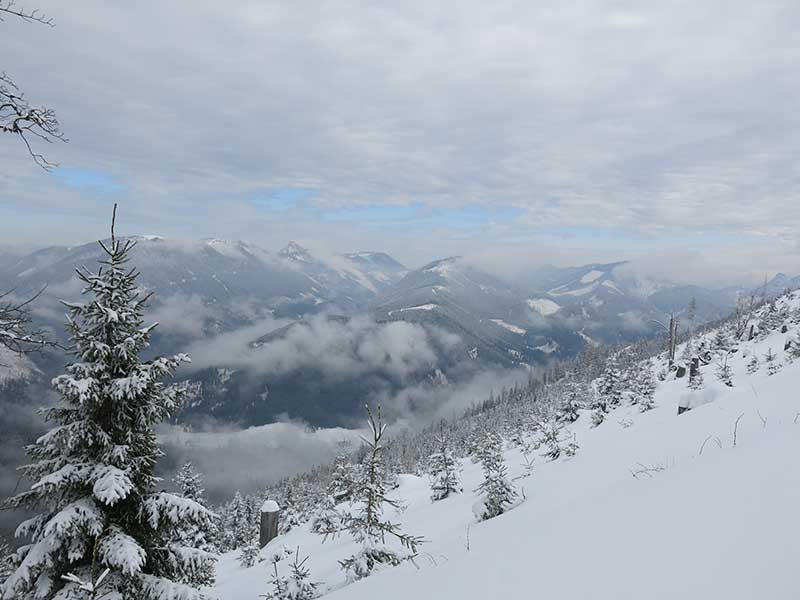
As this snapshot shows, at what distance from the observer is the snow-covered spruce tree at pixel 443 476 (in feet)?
61.9

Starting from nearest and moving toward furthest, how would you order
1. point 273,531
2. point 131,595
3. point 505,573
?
point 505,573 → point 131,595 → point 273,531

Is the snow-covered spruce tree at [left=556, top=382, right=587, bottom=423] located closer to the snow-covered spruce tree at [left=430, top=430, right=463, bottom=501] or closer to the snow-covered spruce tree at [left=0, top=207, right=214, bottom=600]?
the snow-covered spruce tree at [left=430, top=430, right=463, bottom=501]

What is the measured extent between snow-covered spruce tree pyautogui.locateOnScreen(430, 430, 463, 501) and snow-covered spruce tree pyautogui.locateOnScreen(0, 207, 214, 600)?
1271cm

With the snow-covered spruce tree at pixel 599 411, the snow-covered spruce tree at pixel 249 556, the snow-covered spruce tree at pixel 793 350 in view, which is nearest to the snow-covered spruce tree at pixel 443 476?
the snow-covered spruce tree at pixel 249 556

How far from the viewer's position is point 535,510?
5980 millimetres

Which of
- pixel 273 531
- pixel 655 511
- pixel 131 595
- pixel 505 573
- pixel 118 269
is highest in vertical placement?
→ pixel 118 269

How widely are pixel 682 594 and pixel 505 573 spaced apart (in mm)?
1527

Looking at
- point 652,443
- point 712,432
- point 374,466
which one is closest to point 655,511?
point 712,432

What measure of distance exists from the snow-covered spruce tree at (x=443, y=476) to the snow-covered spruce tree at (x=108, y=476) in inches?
500

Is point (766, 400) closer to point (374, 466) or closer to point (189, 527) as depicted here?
point (374, 466)

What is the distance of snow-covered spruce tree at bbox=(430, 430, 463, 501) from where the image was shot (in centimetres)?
1886

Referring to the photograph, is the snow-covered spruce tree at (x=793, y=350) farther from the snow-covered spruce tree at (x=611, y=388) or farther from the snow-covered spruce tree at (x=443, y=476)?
the snow-covered spruce tree at (x=443, y=476)

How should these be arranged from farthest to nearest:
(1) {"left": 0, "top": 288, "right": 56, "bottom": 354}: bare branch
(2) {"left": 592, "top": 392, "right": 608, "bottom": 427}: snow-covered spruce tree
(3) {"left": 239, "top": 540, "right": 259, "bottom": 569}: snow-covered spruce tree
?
(2) {"left": 592, "top": 392, "right": 608, "bottom": 427}: snow-covered spruce tree, (3) {"left": 239, "top": 540, "right": 259, "bottom": 569}: snow-covered spruce tree, (1) {"left": 0, "top": 288, "right": 56, "bottom": 354}: bare branch

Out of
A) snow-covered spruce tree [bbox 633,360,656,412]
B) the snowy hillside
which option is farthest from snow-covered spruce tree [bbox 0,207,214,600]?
snow-covered spruce tree [bbox 633,360,656,412]
